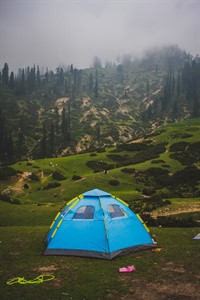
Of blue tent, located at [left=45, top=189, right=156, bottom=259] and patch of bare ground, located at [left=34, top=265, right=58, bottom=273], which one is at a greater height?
blue tent, located at [left=45, top=189, right=156, bottom=259]

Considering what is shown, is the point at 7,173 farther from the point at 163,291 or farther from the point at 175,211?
the point at 163,291

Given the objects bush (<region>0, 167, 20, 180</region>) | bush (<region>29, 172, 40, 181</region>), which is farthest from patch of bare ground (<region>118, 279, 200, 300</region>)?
bush (<region>0, 167, 20, 180</region>)

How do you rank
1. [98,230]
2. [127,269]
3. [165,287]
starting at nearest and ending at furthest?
1. [165,287]
2. [127,269]
3. [98,230]

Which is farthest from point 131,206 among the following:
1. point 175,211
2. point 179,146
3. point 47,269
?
point 179,146

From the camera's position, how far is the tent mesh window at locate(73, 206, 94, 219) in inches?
627

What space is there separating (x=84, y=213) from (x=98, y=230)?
132 cm

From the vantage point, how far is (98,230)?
15.2 m

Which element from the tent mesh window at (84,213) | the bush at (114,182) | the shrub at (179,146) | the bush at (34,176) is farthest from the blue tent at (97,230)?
the shrub at (179,146)

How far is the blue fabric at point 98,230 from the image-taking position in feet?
49.0

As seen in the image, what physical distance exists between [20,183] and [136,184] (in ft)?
68.0

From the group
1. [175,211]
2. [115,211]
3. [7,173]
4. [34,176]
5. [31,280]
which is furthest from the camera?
[34,176]

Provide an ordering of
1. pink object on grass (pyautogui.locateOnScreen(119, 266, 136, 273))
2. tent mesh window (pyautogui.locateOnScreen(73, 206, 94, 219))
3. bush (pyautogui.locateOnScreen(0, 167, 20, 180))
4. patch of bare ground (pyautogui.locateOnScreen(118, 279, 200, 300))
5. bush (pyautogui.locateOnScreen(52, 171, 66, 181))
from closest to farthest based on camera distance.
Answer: patch of bare ground (pyautogui.locateOnScreen(118, 279, 200, 300))
pink object on grass (pyautogui.locateOnScreen(119, 266, 136, 273))
tent mesh window (pyautogui.locateOnScreen(73, 206, 94, 219))
bush (pyautogui.locateOnScreen(0, 167, 20, 180))
bush (pyautogui.locateOnScreen(52, 171, 66, 181))

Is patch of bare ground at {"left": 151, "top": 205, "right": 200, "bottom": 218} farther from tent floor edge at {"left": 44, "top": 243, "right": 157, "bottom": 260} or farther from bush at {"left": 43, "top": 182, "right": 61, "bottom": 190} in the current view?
bush at {"left": 43, "top": 182, "right": 61, "bottom": 190}

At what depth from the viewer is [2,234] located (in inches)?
842
